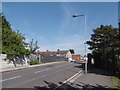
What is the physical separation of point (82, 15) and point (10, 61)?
19.2 metres

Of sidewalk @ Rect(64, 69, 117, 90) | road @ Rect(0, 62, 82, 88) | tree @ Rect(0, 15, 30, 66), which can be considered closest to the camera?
sidewalk @ Rect(64, 69, 117, 90)

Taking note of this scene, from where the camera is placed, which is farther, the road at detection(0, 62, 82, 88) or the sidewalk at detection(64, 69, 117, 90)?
the road at detection(0, 62, 82, 88)

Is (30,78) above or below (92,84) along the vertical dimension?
above

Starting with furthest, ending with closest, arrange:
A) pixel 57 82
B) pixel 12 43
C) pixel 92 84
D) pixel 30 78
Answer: pixel 12 43 < pixel 30 78 < pixel 57 82 < pixel 92 84

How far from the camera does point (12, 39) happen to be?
153 feet

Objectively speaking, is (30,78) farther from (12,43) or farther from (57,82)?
(12,43)

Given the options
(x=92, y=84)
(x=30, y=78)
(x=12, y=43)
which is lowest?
(x=92, y=84)

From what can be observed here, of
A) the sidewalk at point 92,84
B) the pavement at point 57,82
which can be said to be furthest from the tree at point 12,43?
the sidewalk at point 92,84

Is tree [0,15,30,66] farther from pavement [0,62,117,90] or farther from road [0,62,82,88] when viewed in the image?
pavement [0,62,117,90]

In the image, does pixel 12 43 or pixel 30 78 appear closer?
pixel 30 78

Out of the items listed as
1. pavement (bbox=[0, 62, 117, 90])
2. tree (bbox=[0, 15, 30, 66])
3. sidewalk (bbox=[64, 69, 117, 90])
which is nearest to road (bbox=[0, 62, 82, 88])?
pavement (bbox=[0, 62, 117, 90])

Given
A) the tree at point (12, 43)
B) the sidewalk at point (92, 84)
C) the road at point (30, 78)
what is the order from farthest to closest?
the tree at point (12, 43)
the road at point (30, 78)
the sidewalk at point (92, 84)

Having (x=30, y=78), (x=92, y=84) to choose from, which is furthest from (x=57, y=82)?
(x=30, y=78)

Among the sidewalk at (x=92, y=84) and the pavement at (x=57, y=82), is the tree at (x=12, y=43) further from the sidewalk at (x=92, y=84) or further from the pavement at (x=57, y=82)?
the sidewalk at (x=92, y=84)
